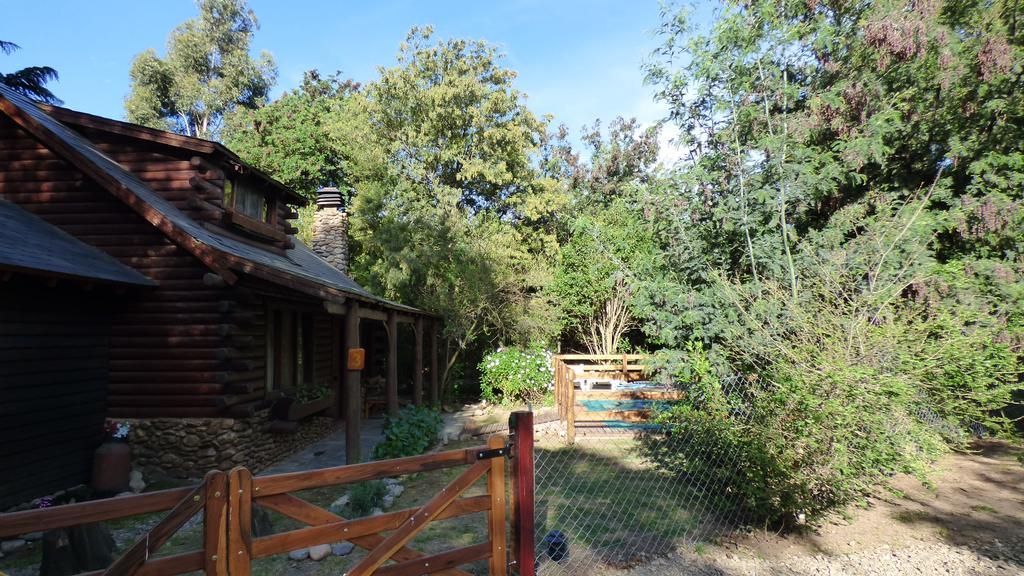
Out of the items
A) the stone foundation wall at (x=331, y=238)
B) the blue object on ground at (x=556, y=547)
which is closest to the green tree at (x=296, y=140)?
the stone foundation wall at (x=331, y=238)

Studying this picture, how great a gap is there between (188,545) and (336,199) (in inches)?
477

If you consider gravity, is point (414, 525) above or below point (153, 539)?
below

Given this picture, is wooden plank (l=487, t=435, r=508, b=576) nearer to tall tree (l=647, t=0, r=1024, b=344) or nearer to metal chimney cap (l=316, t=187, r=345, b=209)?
tall tree (l=647, t=0, r=1024, b=344)

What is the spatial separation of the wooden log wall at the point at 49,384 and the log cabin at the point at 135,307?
19 mm

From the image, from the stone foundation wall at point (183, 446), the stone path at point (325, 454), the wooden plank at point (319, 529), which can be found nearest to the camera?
the wooden plank at point (319, 529)

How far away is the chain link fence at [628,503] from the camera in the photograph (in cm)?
455

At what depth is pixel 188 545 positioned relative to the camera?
16.3 feet

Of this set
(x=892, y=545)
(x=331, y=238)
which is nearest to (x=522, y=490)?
(x=892, y=545)

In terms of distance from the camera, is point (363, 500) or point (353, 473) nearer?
point (353, 473)

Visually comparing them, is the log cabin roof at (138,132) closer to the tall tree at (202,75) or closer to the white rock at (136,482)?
the white rock at (136,482)

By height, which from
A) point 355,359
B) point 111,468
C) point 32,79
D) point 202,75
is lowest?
point 111,468

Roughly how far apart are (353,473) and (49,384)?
6083 millimetres

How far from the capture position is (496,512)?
325 cm

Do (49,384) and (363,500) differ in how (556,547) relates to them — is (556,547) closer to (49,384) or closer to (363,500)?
(363,500)
